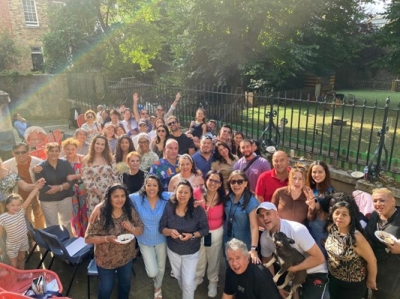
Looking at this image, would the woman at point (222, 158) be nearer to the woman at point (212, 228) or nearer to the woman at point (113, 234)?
the woman at point (212, 228)

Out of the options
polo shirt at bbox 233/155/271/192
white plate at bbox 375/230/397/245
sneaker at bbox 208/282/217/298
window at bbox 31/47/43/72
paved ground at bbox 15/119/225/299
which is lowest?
paved ground at bbox 15/119/225/299

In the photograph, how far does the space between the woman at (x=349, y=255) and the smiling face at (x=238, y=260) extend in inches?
37.0

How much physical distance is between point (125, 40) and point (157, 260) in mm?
14548

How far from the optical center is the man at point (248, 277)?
259 centimetres

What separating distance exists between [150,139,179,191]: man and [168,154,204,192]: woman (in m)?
0.35

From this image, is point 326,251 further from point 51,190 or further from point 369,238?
point 51,190

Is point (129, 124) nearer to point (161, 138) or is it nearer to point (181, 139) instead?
point (161, 138)

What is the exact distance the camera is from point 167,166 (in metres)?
4.57

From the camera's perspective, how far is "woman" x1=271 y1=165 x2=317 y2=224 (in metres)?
3.36

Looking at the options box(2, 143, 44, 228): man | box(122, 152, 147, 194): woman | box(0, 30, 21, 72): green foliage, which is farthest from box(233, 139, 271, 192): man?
box(0, 30, 21, 72): green foliage

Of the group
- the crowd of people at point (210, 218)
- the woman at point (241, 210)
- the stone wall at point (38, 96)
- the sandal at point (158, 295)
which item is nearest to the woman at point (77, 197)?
the crowd of people at point (210, 218)

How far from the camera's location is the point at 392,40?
1555 cm

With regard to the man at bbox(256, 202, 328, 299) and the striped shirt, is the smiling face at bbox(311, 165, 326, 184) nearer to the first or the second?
the man at bbox(256, 202, 328, 299)

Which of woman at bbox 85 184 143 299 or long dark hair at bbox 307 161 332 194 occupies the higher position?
long dark hair at bbox 307 161 332 194
